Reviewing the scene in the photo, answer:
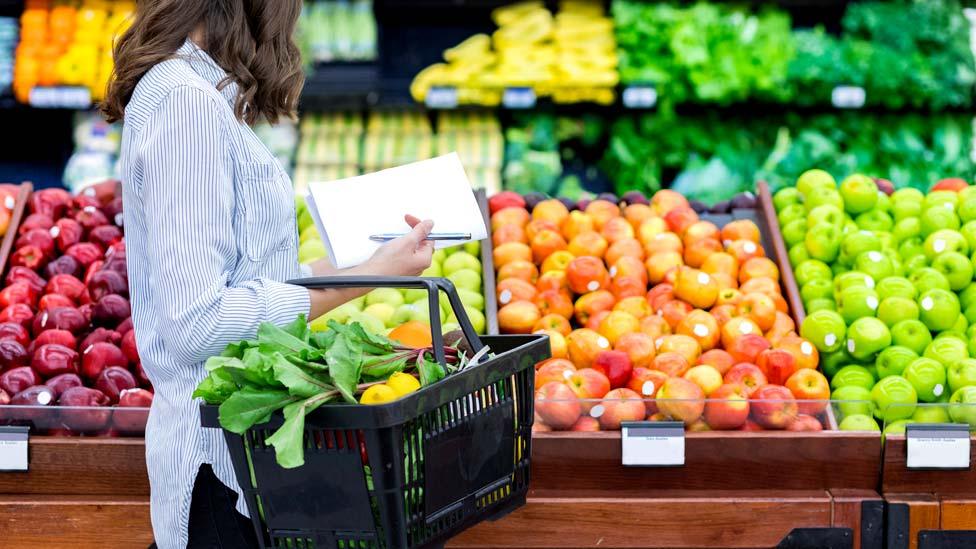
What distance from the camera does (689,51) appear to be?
4816 mm

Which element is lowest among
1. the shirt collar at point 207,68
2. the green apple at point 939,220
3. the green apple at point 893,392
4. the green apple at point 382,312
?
the green apple at point 893,392

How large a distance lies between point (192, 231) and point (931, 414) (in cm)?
154

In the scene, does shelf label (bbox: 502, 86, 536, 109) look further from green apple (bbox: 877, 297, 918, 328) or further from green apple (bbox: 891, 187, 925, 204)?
green apple (bbox: 877, 297, 918, 328)

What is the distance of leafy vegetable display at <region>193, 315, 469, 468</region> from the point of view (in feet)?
4.13

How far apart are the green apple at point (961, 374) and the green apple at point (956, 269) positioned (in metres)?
0.42

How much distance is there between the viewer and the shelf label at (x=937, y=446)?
2.20 meters

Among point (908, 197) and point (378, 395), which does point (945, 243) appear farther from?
point (378, 395)

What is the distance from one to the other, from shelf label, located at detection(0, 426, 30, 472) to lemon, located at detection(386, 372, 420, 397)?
116cm

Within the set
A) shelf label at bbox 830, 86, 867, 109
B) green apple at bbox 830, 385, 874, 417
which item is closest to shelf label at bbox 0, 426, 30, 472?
green apple at bbox 830, 385, 874, 417

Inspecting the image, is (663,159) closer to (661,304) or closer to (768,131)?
(768,131)

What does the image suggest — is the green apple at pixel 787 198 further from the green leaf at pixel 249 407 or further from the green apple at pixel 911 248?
the green leaf at pixel 249 407

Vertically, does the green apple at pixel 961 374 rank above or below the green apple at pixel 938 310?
below

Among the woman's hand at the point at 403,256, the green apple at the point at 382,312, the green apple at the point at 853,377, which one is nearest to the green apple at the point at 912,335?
the green apple at the point at 853,377

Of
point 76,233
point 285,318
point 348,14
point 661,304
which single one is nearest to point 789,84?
point 348,14
